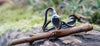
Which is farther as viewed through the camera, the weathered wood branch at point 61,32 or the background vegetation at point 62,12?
the background vegetation at point 62,12

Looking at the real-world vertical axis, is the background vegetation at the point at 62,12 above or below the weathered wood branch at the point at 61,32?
above

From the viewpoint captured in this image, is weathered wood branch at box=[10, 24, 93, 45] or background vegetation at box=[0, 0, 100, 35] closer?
weathered wood branch at box=[10, 24, 93, 45]

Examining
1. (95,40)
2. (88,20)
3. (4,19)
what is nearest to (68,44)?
(95,40)

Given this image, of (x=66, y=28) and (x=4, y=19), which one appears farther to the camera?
(x=4, y=19)

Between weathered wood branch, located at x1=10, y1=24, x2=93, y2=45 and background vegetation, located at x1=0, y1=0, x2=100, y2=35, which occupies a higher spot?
background vegetation, located at x1=0, y1=0, x2=100, y2=35

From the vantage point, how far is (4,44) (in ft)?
4.95

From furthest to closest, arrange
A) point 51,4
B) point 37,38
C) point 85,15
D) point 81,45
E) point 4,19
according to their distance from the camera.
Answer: point 4,19, point 51,4, point 85,15, point 37,38, point 81,45

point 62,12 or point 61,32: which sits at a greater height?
point 62,12

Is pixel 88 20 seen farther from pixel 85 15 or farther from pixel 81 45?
pixel 81 45

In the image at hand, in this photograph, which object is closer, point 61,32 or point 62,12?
point 61,32

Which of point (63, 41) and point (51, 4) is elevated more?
point (51, 4)

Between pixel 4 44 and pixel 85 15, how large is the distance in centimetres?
95

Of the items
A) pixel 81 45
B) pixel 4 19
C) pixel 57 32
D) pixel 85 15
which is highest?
pixel 4 19

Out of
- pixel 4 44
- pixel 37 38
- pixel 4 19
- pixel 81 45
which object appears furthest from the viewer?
pixel 4 19
